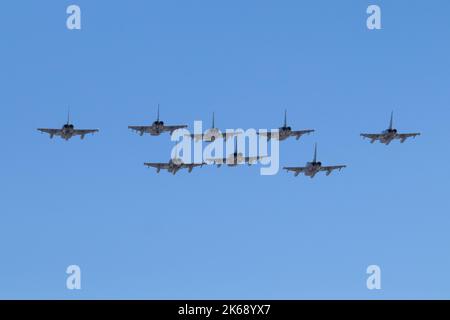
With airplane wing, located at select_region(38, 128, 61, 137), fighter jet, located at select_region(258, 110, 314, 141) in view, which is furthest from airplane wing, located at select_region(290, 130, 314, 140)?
airplane wing, located at select_region(38, 128, 61, 137)

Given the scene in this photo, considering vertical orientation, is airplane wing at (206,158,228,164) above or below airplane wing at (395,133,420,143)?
below

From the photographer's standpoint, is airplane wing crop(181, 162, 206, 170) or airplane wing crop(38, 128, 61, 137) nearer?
airplane wing crop(38, 128, 61, 137)

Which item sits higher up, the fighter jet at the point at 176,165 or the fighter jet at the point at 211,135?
the fighter jet at the point at 211,135

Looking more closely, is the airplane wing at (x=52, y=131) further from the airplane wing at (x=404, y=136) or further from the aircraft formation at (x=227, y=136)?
the airplane wing at (x=404, y=136)

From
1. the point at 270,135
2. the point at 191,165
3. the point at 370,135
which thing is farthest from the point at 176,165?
the point at 370,135

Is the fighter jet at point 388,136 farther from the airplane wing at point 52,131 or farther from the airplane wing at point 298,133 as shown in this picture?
the airplane wing at point 52,131

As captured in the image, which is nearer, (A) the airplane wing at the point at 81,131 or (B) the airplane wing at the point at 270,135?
(A) the airplane wing at the point at 81,131

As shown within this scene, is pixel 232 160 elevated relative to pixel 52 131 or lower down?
lower down

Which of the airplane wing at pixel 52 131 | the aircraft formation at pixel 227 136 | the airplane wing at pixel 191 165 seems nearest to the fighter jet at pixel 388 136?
the aircraft formation at pixel 227 136

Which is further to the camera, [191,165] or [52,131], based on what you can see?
[191,165]

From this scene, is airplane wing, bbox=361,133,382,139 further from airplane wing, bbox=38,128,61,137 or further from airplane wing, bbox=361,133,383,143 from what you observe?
airplane wing, bbox=38,128,61,137

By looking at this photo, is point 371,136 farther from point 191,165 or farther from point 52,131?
point 52,131
